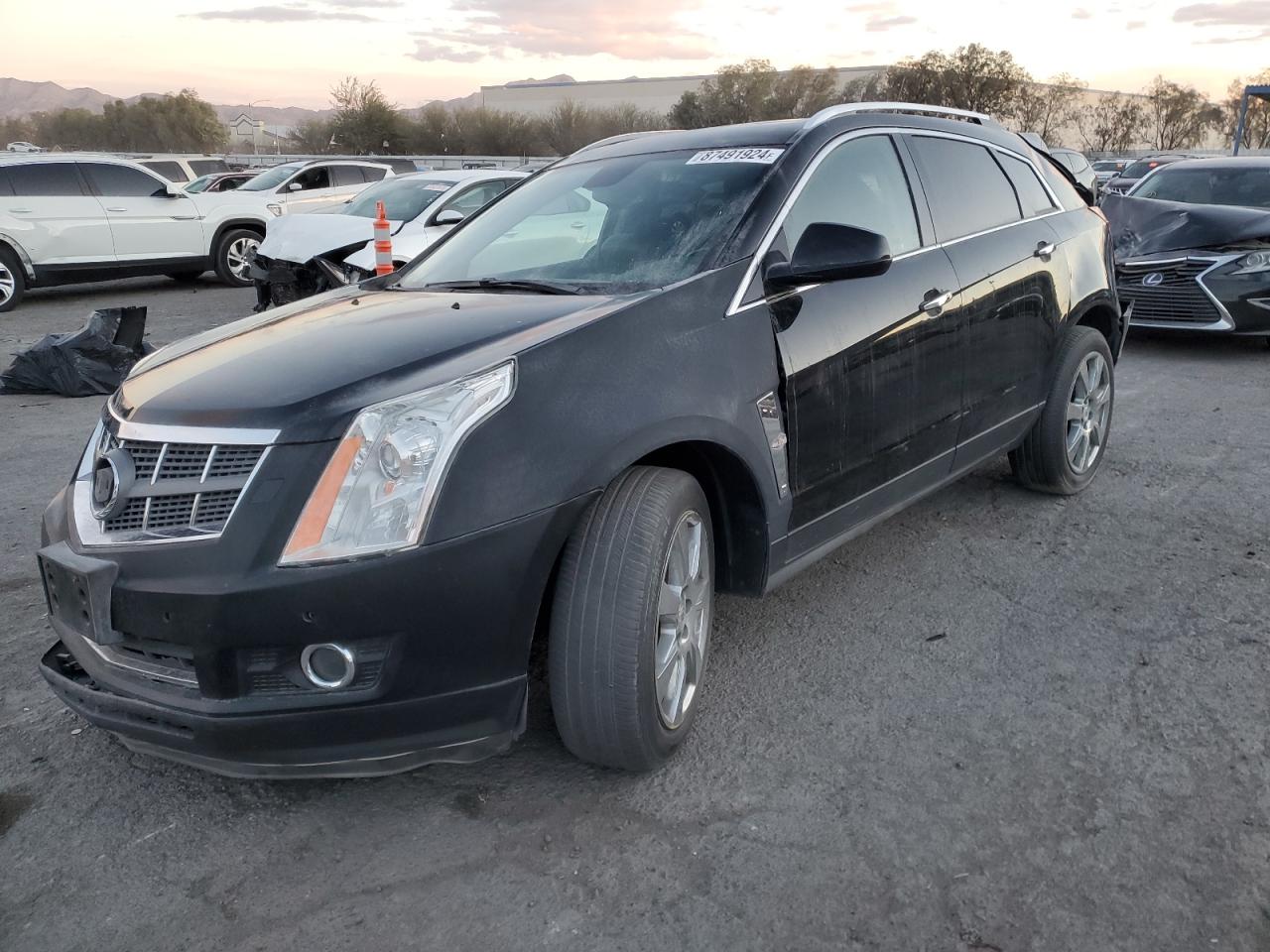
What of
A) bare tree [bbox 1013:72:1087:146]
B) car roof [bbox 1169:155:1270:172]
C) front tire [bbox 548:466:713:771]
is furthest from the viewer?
bare tree [bbox 1013:72:1087:146]

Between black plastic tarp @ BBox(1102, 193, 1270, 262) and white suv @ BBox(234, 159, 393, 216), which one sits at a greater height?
white suv @ BBox(234, 159, 393, 216)

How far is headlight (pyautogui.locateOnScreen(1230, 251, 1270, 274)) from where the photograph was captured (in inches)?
326

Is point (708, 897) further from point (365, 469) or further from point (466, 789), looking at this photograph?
point (365, 469)

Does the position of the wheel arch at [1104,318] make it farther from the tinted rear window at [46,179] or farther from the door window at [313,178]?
the door window at [313,178]

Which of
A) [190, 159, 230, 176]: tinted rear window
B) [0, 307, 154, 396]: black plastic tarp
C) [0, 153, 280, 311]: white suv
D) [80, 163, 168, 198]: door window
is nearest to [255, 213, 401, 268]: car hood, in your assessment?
[0, 307, 154, 396]: black plastic tarp

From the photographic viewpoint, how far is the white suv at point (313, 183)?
1559 cm

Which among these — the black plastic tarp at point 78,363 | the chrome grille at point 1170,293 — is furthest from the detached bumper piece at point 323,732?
the chrome grille at point 1170,293

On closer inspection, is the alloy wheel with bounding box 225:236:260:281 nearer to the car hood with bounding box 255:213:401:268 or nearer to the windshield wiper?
the car hood with bounding box 255:213:401:268

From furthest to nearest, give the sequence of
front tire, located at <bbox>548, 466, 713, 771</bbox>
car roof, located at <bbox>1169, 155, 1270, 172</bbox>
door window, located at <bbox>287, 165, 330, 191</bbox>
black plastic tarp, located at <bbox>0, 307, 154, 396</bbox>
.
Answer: door window, located at <bbox>287, 165, 330, 191</bbox> < car roof, located at <bbox>1169, 155, 1270, 172</bbox> < black plastic tarp, located at <bbox>0, 307, 154, 396</bbox> < front tire, located at <bbox>548, 466, 713, 771</bbox>

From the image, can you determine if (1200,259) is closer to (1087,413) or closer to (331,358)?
(1087,413)

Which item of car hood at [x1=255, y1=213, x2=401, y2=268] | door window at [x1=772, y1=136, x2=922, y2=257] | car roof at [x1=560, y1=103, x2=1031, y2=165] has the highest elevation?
car roof at [x1=560, y1=103, x2=1031, y2=165]

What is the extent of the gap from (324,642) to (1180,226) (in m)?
8.74

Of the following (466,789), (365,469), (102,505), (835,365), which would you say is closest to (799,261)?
(835,365)

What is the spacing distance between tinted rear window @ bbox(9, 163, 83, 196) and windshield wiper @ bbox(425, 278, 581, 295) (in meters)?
11.0
